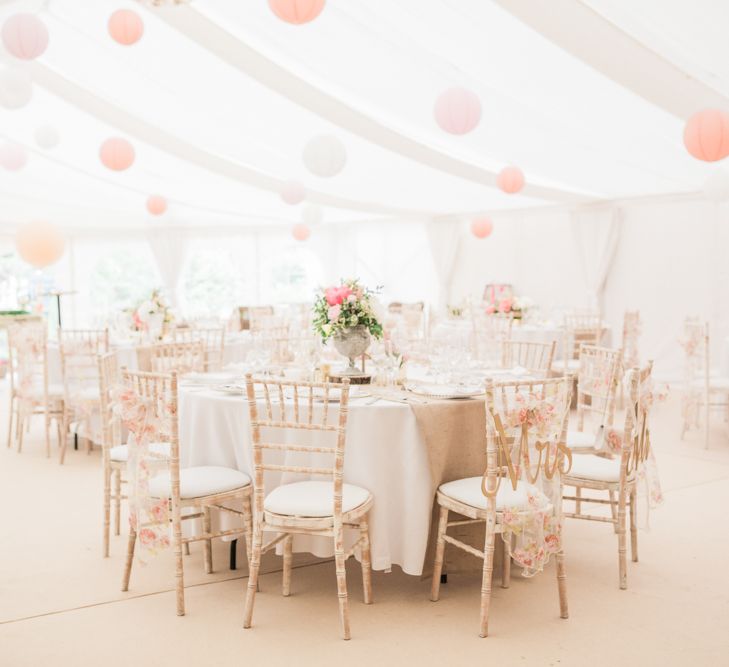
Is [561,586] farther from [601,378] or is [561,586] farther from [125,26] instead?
[125,26]

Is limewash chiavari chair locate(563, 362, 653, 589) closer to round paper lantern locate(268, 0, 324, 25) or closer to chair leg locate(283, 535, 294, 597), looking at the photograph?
chair leg locate(283, 535, 294, 597)

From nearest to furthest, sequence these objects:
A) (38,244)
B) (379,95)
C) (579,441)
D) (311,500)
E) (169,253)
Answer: (311,500), (579,441), (379,95), (38,244), (169,253)

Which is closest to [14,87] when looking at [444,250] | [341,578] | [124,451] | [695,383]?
[124,451]

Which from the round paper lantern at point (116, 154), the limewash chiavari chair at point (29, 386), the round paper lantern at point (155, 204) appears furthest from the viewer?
the round paper lantern at point (155, 204)

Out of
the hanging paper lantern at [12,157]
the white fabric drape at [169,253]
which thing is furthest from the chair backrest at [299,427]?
the white fabric drape at [169,253]

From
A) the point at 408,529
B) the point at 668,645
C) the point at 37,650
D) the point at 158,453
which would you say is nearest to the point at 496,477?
the point at 408,529

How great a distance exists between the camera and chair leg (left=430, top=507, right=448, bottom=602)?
3.38 m

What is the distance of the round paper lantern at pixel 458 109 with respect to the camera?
574 cm

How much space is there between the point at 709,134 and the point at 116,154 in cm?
491

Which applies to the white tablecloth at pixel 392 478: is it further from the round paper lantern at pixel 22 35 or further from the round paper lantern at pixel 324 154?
the round paper lantern at pixel 324 154

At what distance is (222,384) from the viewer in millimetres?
4117

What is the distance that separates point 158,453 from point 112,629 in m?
0.79

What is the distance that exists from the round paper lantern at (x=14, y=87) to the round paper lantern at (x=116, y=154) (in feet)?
3.86

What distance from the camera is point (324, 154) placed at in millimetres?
A: 6707
